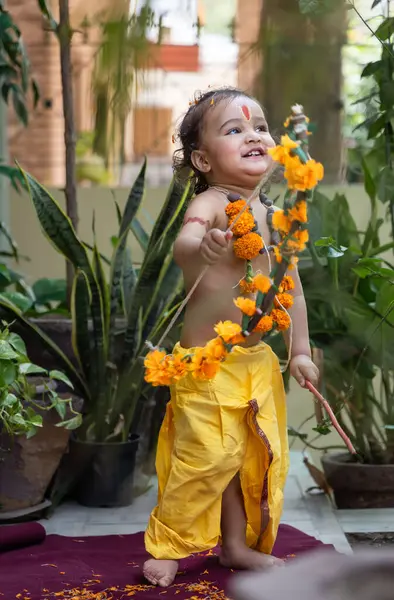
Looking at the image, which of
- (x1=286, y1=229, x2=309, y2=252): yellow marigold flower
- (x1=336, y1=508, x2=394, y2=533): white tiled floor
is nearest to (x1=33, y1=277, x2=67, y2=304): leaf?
(x1=336, y1=508, x2=394, y2=533): white tiled floor

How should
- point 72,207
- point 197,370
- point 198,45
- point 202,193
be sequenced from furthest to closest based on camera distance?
point 198,45, point 72,207, point 202,193, point 197,370

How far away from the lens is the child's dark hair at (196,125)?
2305 millimetres

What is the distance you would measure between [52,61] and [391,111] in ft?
7.65

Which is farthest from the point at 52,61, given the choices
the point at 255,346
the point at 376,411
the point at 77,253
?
the point at 255,346

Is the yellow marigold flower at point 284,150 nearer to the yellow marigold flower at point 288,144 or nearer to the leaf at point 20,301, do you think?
the yellow marigold flower at point 288,144

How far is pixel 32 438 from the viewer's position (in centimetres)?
287

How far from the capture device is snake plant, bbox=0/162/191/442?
301cm

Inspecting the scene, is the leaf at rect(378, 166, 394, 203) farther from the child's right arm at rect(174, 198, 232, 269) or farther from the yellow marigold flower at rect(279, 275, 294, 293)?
the child's right arm at rect(174, 198, 232, 269)

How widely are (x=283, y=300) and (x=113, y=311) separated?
3.32 ft

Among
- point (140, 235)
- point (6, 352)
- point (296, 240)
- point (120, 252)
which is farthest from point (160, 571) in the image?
point (140, 235)

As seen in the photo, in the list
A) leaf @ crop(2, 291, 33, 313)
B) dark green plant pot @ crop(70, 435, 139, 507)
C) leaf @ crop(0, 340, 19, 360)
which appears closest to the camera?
leaf @ crop(0, 340, 19, 360)

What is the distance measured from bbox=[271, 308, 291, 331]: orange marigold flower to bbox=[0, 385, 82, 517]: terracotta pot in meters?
0.91

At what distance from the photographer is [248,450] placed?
7.50 ft

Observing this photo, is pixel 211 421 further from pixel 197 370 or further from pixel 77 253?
pixel 77 253
